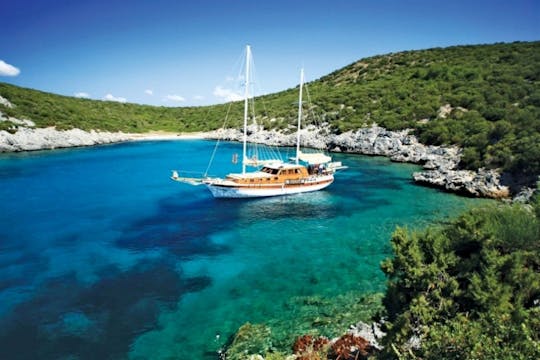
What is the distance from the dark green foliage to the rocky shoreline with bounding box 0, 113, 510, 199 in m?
25.9

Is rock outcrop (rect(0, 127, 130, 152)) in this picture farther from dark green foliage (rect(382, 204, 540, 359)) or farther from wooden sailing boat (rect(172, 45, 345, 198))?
dark green foliage (rect(382, 204, 540, 359))

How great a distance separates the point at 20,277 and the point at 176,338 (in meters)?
11.1

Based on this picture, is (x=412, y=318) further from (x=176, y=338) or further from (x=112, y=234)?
(x=112, y=234)

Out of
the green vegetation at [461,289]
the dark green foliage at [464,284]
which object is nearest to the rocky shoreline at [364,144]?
the green vegetation at [461,289]

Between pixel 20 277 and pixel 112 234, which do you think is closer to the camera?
pixel 20 277

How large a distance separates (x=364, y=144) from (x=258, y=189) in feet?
120

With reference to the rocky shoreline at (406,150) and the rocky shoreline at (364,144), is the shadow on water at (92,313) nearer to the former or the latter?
the rocky shoreline at (406,150)

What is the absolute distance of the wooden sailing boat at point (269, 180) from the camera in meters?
34.1

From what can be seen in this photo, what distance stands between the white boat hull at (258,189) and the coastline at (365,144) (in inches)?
517

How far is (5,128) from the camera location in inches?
2645

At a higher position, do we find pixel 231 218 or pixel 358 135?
pixel 358 135

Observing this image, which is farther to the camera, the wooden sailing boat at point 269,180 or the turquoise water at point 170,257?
the wooden sailing boat at point 269,180

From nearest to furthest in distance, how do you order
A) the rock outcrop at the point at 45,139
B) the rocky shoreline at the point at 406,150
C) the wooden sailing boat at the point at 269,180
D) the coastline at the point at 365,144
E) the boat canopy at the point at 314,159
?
the wooden sailing boat at the point at 269,180 → the rocky shoreline at the point at 406,150 → the coastline at the point at 365,144 → the boat canopy at the point at 314,159 → the rock outcrop at the point at 45,139

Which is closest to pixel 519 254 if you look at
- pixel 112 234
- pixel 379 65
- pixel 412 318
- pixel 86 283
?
pixel 412 318
